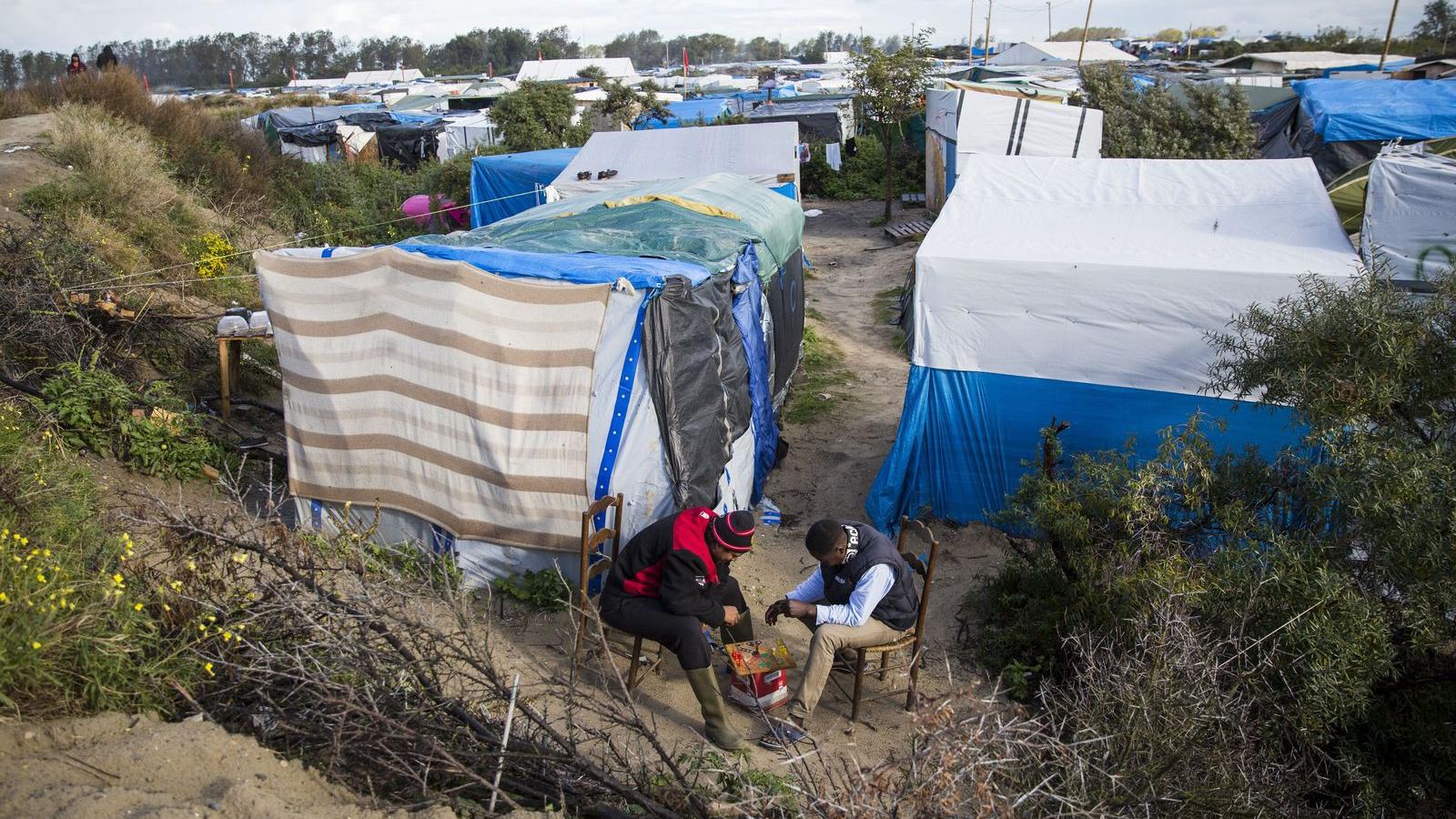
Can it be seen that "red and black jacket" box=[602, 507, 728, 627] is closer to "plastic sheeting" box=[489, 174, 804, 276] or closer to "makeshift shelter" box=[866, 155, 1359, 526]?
"plastic sheeting" box=[489, 174, 804, 276]

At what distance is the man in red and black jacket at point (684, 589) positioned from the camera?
4512 millimetres

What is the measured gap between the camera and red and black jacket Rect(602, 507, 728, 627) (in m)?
4.55

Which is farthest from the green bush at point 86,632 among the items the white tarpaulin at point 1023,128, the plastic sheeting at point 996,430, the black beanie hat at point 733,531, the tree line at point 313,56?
the tree line at point 313,56

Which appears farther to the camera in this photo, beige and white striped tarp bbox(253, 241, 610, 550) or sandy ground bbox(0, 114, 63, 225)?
sandy ground bbox(0, 114, 63, 225)

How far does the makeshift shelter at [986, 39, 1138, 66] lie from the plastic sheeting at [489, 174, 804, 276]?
32193 mm

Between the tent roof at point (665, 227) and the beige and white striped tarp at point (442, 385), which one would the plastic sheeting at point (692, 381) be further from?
the beige and white striped tarp at point (442, 385)

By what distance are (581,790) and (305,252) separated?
4113mm

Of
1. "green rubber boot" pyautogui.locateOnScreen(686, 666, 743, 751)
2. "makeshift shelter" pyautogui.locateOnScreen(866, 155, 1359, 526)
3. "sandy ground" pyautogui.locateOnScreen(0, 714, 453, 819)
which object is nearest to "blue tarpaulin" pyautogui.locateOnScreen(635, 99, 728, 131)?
"makeshift shelter" pyautogui.locateOnScreen(866, 155, 1359, 526)

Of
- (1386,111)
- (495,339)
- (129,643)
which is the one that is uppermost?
(1386,111)

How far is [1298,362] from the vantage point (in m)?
4.63

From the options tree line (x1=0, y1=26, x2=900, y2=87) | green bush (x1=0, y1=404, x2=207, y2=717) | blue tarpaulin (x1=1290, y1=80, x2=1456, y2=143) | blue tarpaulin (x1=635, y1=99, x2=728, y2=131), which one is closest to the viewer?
green bush (x1=0, y1=404, x2=207, y2=717)

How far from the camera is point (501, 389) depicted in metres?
5.46

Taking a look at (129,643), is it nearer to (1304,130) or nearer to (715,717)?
(715,717)

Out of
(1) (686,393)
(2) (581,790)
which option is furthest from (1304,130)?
(2) (581,790)
